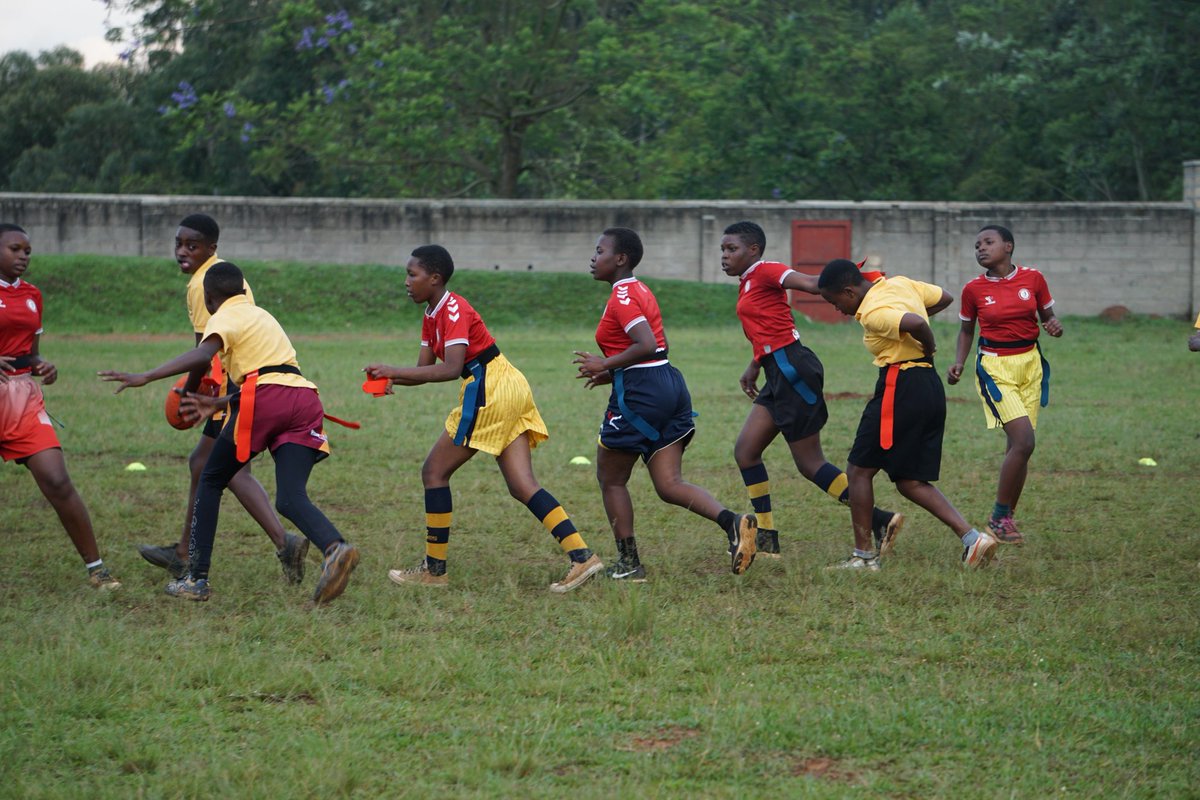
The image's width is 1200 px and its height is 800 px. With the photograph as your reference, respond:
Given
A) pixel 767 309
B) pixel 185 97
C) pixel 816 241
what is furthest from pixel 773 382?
pixel 185 97

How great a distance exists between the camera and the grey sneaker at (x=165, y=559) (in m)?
7.15

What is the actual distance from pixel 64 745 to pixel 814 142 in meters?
29.5

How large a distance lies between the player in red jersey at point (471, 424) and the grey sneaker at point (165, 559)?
1.12 meters

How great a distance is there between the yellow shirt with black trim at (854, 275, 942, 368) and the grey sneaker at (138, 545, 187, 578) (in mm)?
3673

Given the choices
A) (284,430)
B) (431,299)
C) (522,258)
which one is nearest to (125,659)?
(284,430)

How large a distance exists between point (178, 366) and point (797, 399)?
333cm

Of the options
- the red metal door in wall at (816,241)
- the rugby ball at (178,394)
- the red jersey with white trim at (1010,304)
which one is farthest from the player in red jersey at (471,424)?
the red metal door in wall at (816,241)

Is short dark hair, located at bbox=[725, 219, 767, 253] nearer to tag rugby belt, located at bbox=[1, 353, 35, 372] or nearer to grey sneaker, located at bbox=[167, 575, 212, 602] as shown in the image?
grey sneaker, located at bbox=[167, 575, 212, 602]

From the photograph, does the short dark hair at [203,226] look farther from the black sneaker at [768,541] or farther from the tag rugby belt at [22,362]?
the black sneaker at [768,541]

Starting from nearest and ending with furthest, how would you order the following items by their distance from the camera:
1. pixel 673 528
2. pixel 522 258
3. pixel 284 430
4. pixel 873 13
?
1. pixel 284 430
2. pixel 673 528
3. pixel 522 258
4. pixel 873 13

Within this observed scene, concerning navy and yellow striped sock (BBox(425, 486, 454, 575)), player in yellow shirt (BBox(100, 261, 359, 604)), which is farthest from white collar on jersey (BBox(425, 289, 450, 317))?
navy and yellow striped sock (BBox(425, 486, 454, 575))

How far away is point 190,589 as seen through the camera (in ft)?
21.6

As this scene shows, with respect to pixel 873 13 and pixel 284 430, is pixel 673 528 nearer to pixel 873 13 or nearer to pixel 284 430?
pixel 284 430

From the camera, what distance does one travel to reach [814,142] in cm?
3238
